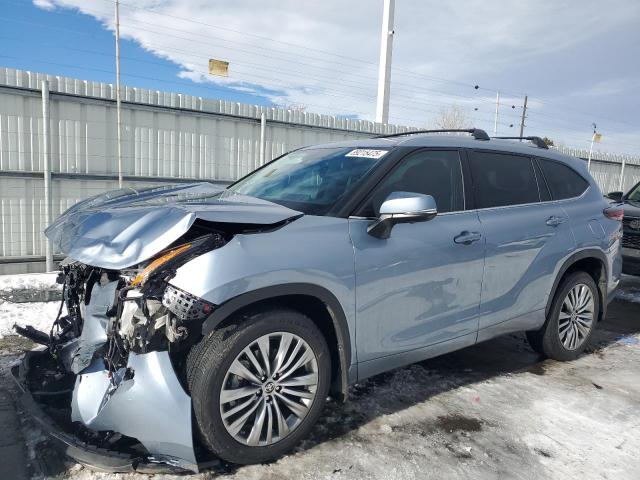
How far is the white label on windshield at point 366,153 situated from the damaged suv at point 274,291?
2cm

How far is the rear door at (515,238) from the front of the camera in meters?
3.63

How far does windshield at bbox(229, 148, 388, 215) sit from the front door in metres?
0.20

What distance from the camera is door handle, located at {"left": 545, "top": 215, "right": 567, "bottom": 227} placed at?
404 centimetres

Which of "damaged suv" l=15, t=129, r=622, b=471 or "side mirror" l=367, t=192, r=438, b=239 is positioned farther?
"side mirror" l=367, t=192, r=438, b=239

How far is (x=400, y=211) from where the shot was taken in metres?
2.84

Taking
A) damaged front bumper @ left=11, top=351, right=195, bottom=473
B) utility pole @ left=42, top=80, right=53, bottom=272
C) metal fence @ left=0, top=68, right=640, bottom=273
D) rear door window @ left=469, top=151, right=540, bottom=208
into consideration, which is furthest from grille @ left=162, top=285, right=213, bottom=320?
metal fence @ left=0, top=68, right=640, bottom=273

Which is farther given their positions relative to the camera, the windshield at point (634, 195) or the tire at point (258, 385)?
the windshield at point (634, 195)

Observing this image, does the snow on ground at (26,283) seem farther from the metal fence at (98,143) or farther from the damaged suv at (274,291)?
the damaged suv at (274,291)

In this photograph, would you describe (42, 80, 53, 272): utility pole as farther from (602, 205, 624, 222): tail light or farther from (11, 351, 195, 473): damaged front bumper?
(602, 205, 624, 222): tail light

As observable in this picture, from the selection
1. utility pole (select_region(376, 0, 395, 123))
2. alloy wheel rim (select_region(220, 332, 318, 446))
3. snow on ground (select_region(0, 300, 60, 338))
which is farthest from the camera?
utility pole (select_region(376, 0, 395, 123))

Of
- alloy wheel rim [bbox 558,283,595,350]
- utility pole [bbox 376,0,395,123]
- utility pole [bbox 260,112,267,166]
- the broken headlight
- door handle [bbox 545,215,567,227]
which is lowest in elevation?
alloy wheel rim [bbox 558,283,595,350]

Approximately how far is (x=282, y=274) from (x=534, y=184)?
2656 millimetres

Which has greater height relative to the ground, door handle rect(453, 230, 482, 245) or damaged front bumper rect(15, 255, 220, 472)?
door handle rect(453, 230, 482, 245)

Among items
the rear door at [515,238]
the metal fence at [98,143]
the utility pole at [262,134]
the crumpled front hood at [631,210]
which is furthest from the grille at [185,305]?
the utility pole at [262,134]
